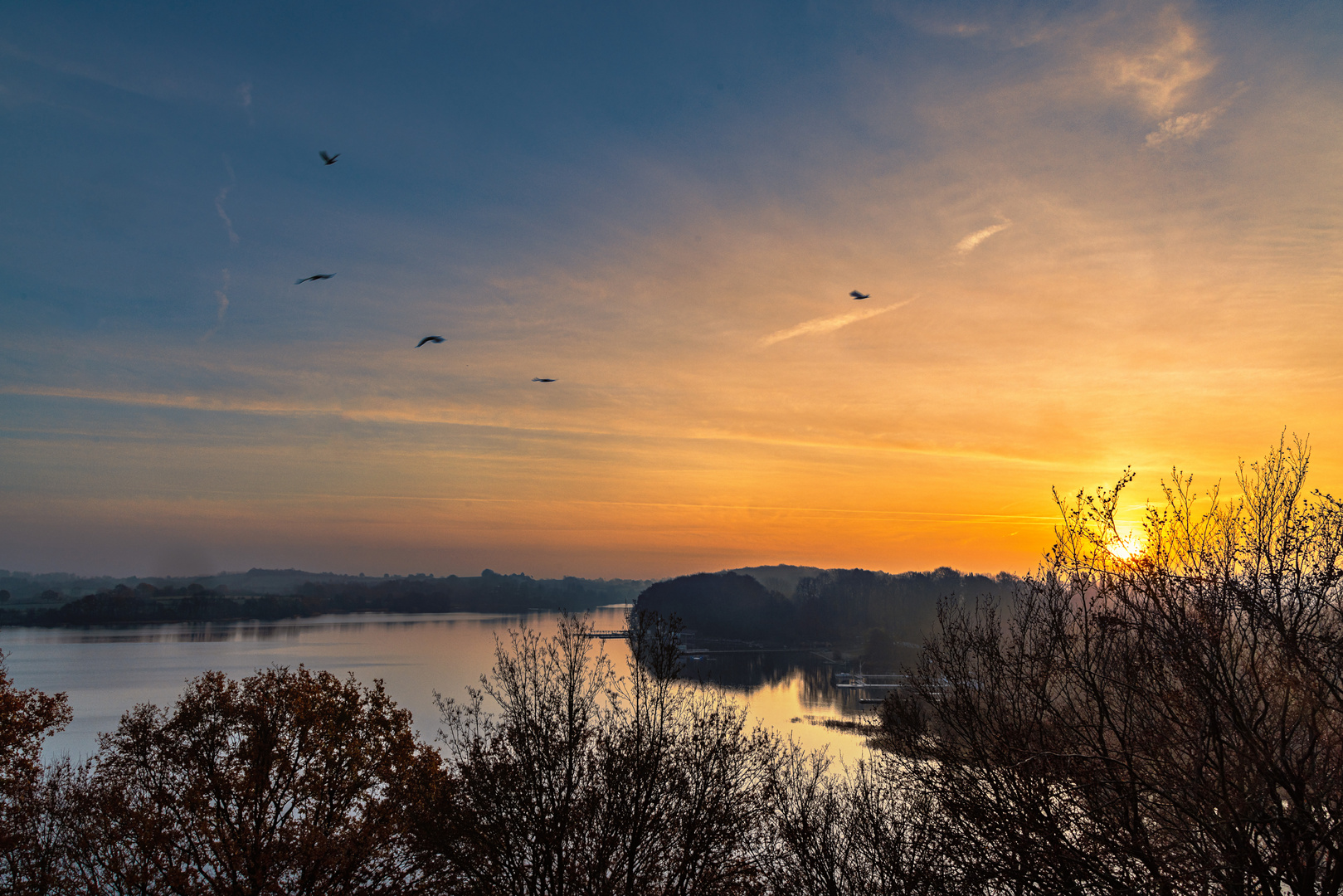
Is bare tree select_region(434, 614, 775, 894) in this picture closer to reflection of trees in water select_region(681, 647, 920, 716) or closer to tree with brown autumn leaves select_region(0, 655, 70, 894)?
tree with brown autumn leaves select_region(0, 655, 70, 894)

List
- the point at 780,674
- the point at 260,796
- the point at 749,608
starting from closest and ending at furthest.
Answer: the point at 260,796, the point at 780,674, the point at 749,608

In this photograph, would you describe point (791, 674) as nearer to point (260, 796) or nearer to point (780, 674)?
point (780, 674)

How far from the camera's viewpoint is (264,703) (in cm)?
1436

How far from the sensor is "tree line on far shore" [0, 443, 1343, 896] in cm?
627

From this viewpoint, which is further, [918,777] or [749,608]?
[749,608]

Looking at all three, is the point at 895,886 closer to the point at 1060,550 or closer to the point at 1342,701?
the point at 1060,550

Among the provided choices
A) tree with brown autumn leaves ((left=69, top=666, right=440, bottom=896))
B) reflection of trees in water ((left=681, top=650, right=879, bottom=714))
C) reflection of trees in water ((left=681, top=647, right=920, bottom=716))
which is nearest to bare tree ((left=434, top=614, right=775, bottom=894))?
tree with brown autumn leaves ((left=69, top=666, right=440, bottom=896))

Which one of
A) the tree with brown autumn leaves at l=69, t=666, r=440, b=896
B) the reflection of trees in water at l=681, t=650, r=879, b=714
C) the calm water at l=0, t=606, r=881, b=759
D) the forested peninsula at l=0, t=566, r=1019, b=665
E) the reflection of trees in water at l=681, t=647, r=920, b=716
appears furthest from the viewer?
the forested peninsula at l=0, t=566, r=1019, b=665

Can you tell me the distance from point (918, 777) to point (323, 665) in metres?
64.0

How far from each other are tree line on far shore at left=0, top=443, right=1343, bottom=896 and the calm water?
19.4 m

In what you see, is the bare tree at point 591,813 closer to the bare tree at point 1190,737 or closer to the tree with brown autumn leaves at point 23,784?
the bare tree at point 1190,737

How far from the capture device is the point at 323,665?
6219cm

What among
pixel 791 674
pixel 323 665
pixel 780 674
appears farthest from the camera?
pixel 780 674

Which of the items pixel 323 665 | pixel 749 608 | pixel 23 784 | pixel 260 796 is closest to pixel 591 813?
pixel 260 796
